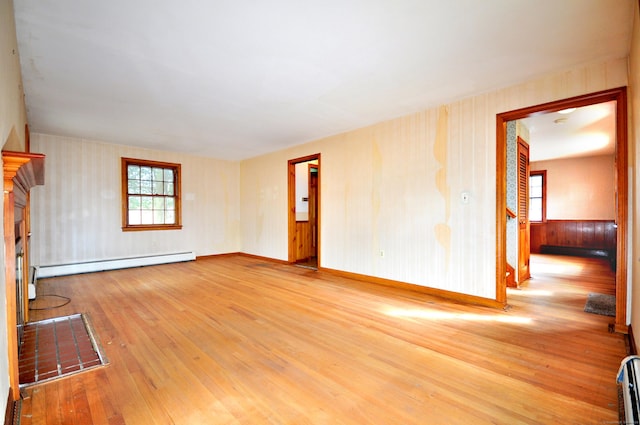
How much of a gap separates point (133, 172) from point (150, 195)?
58 centimetres

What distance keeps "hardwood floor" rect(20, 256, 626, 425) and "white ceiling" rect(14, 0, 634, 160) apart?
8.25 ft

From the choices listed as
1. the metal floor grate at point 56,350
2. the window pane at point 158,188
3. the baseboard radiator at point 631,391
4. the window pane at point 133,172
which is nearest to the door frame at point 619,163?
the baseboard radiator at point 631,391

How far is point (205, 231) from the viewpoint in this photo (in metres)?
7.31

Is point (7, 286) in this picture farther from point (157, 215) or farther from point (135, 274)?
point (157, 215)

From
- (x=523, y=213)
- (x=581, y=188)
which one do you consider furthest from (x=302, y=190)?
(x=581, y=188)

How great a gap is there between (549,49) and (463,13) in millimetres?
1098

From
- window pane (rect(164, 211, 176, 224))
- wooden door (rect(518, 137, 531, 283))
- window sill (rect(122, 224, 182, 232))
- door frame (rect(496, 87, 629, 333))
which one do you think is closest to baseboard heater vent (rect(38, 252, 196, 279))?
window sill (rect(122, 224, 182, 232))

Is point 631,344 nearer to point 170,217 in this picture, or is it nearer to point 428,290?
point 428,290

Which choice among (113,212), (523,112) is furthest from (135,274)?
(523,112)

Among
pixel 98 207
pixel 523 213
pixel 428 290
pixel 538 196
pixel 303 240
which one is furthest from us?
pixel 538 196

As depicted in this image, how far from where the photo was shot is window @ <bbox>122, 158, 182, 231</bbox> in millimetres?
6188

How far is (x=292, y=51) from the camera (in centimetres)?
258

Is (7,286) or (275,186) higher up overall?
(275,186)

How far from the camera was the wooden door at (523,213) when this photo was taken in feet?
14.8
